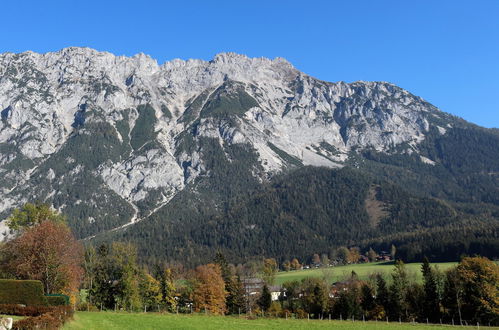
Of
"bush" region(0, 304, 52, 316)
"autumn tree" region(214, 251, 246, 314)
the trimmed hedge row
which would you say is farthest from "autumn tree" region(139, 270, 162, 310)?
"bush" region(0, 304, 52, 316)

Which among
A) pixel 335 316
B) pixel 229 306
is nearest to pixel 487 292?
pixel 335 316

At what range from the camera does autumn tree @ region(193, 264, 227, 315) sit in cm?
9250

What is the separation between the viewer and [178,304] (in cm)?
10244

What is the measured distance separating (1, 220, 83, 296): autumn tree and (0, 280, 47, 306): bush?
599 inches

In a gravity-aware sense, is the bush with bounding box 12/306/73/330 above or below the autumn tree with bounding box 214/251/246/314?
above

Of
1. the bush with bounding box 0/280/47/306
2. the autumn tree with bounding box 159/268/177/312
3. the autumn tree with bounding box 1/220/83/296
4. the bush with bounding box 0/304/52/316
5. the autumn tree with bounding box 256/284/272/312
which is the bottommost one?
the autumn tree with bounding box 256/284/272/312

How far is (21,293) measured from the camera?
41.9m

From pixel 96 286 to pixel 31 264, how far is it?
96.0ft

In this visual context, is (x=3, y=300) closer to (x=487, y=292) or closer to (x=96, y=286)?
(x=96, y=286)

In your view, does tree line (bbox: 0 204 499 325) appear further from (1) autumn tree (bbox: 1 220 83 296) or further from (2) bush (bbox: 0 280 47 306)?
(2) bush (bbox: 0 280 47 306)

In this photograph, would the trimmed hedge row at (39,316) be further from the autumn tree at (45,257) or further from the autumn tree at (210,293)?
the autumn tree at (210,293)

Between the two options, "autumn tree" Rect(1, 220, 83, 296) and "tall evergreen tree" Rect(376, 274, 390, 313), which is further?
"tall evergreen tree" Rect(376, 274, 390, 313)

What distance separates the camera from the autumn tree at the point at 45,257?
2240 inches

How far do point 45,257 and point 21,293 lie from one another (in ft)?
52.5
